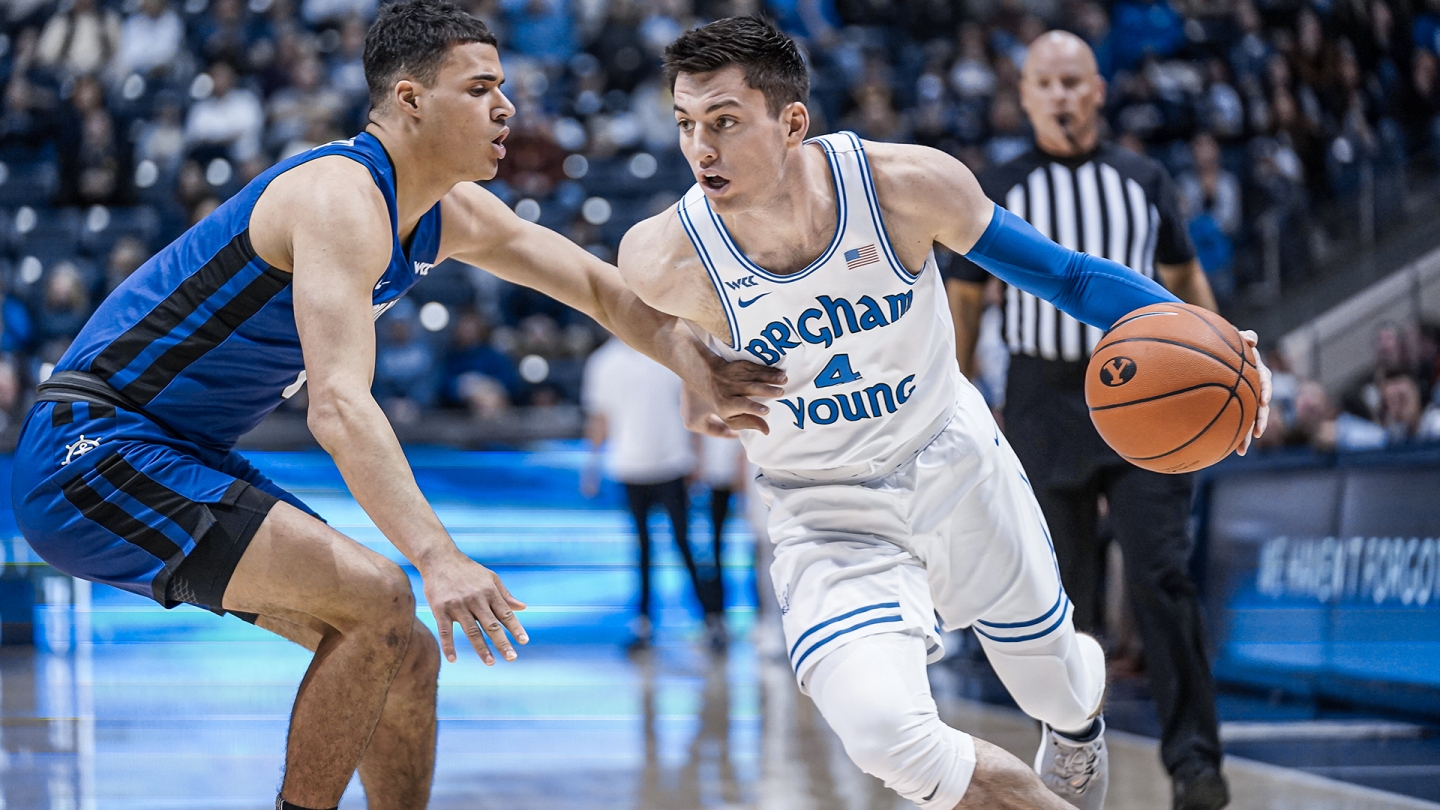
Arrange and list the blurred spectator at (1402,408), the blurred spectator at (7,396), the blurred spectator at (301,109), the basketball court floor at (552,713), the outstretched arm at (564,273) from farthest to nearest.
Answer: the blurred spectator at (301,109) < the blurred spectator at (7,396) < the blurred spectator at (1402,408) < the basketball court floor at (552,713) < the outstretched arm at (564,273)

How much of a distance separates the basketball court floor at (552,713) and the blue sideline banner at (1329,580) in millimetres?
196

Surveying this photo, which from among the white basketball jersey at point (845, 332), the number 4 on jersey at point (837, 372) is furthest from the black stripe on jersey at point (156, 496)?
the number 4 on jersey at point (837, 372)

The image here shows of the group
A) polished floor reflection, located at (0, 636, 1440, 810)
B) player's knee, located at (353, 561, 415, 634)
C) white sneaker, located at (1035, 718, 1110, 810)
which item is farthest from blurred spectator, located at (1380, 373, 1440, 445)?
player's knee, located at (353, 561, 415, 634)

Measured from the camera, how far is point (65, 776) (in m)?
4.95

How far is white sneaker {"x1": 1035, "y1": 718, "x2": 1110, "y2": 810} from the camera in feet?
11.7

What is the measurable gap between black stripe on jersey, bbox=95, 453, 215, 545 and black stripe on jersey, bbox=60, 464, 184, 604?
0.13 feet

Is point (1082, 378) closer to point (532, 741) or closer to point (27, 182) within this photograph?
point (532, 741)

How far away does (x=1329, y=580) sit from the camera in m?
6.20

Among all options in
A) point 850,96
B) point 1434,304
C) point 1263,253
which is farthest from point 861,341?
point 850,96

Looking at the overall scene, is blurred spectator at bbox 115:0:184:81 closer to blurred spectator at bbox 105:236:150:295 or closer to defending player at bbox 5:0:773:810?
blurred spectator at bbox 105:236:150:295

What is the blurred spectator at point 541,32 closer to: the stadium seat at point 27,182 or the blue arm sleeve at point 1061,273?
the stadium seat at point 27,182

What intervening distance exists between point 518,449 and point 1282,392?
5.00 m

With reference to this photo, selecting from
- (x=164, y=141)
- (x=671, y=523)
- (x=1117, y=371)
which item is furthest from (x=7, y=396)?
(x=1117, y=371)

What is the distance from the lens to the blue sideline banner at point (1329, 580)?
18.6 ft
